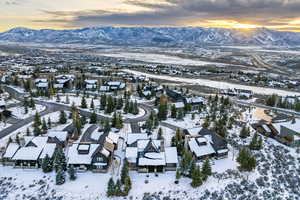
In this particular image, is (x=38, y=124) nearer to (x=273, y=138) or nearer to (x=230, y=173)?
(x=230, y=173)

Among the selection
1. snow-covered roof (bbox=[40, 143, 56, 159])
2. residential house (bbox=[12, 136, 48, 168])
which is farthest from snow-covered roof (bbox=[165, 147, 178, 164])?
residential house (bbox=[12, 136, 48, 168])

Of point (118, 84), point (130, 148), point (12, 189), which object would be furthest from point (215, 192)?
point (118, 84)

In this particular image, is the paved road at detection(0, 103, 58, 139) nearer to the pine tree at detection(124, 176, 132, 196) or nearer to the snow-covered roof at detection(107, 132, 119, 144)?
the snow-covered roof at detection(107, 132, 119, 144)

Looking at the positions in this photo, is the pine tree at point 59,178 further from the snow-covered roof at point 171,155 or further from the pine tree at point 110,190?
the snow-covered roof at point 171,155

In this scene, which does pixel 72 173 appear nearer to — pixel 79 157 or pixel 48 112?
pixel 79 157

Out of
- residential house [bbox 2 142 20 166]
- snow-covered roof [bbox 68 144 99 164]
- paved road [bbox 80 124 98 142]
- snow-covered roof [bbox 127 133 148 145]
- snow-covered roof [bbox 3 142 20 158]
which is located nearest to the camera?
snow-covered roof [bbox 68 144 99 164]

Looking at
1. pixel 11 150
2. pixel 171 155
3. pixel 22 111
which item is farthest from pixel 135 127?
pixel 22 111

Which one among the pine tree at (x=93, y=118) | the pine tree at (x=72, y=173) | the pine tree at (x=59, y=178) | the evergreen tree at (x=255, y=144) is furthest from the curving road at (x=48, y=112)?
the evergreen tree at (x=255, y=144)
